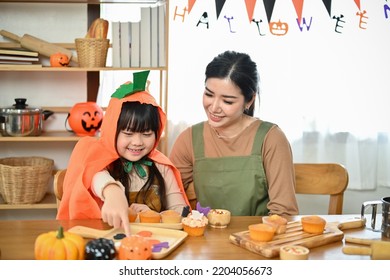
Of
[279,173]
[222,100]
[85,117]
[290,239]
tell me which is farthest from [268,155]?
A: [85,117]

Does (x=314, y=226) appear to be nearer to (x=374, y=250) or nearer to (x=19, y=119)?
(x=374, y=250)

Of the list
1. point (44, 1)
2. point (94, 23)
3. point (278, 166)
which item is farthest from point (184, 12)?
point (278, 166)

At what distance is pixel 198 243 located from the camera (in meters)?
0.98

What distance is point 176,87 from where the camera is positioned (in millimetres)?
2500

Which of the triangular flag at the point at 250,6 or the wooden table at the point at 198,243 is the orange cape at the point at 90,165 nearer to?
the wooden table at the point at 198,243

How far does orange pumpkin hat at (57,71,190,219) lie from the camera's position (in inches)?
46.5

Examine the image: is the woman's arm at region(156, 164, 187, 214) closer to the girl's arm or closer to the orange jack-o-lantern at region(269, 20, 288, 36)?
the girl's arm

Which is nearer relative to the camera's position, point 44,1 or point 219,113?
point 219,113

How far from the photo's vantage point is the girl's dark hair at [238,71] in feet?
4.62

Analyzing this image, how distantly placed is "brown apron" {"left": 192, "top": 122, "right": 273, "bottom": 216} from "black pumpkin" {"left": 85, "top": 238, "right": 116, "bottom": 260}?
597 mm

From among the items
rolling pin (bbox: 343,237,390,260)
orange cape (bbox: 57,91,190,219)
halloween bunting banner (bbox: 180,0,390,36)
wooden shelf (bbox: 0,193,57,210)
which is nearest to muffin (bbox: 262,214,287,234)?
rolling pin (bbox: 343,237,390,260)

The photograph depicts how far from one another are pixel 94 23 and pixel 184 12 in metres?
0.42

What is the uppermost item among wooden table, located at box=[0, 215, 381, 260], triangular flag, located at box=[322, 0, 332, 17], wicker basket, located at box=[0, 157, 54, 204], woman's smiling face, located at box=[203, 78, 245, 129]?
triangular flag, located at box=[322, 0, 332, 17]
